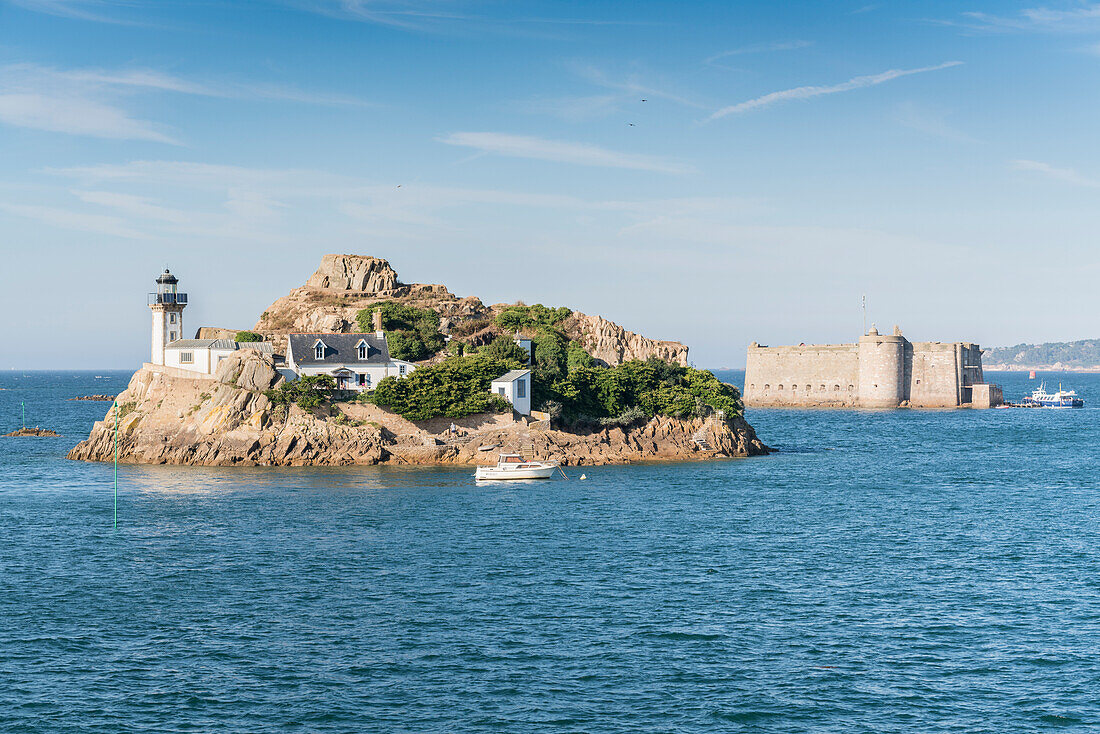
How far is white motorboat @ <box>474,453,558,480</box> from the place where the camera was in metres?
68.2

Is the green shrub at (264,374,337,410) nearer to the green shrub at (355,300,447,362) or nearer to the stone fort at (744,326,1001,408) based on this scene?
the green shrub at (355,300,447,362)

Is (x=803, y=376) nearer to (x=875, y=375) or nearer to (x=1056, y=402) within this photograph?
(x=875, y=375)

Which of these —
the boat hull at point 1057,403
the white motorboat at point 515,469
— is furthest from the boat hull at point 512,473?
the boat hull at point 1057,403

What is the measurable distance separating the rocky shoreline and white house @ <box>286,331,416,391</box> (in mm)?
3390

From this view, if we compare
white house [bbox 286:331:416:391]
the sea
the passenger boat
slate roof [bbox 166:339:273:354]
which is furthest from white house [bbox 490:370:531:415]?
the passenger boat

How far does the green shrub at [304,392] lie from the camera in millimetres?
77000

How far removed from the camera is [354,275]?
122 metres

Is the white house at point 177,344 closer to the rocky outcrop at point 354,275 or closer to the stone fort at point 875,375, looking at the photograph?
the rocky outcrop at point 354,275

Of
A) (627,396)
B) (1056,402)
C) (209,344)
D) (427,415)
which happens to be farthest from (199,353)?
(1056,402)

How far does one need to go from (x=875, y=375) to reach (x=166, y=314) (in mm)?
114092

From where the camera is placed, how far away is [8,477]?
71438 mm

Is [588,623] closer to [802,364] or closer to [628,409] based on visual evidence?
[628,409]

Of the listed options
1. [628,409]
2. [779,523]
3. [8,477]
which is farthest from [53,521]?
[628,409]

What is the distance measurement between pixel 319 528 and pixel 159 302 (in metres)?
49.2
